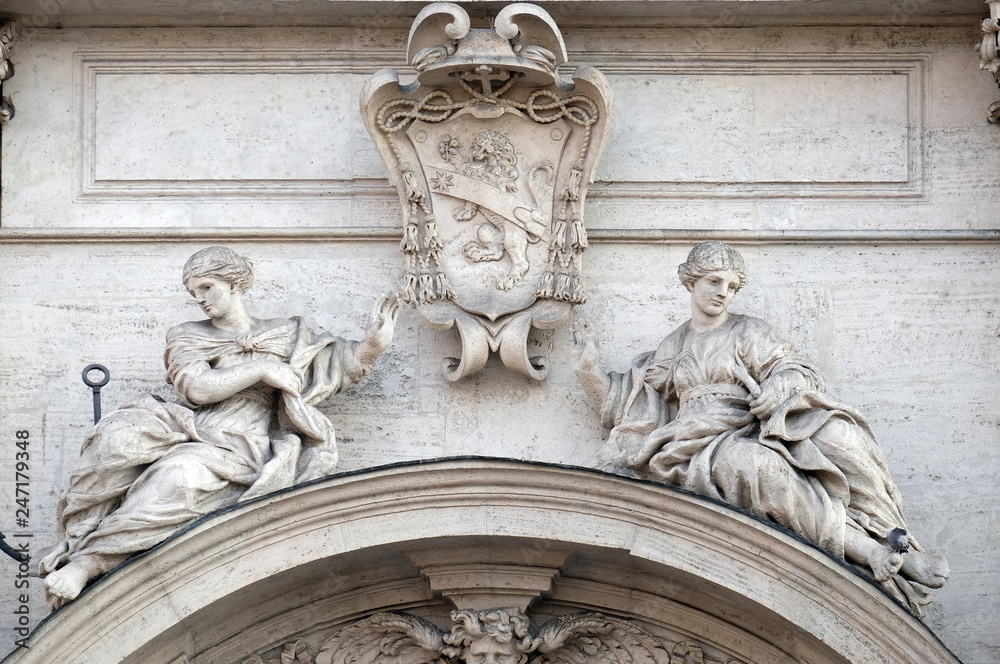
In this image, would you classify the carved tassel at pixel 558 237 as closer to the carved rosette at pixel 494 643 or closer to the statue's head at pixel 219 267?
the statue's head at pixel 219 267

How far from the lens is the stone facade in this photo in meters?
9.72

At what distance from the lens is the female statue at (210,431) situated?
353 inches

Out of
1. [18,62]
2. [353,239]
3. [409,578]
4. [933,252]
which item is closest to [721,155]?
[933,252]

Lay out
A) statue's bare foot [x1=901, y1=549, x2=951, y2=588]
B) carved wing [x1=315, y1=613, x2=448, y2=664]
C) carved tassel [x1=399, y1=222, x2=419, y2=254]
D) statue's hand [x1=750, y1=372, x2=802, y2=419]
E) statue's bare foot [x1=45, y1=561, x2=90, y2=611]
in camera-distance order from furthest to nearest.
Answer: carved tassel [x1=399, y1=222, x2=419, y2=254] → carved wing [x1=315, y1=613, x2=448, y2=664] → statue's hand [x1=750, y1=372, x2=802, y2=419] → statue's bare foot [x1=901, y1=549, x2=951, y2=588] → statue's bare foot [x1=45, y1=561, x2=90, y2=611]

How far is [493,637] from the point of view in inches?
369

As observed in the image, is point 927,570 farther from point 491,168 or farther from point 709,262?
point 491,168

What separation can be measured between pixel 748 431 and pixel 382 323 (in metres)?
1.52

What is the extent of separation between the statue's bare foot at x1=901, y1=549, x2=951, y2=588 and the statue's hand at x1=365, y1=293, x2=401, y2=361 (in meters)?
2.22

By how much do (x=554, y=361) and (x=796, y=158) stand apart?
137 centimetres

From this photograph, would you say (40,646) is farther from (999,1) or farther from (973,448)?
(999,1)

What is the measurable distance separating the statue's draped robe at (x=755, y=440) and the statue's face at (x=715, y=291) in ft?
0.31

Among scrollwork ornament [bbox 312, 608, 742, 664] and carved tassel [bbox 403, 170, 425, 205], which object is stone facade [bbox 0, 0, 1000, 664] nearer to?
scrollwork ornament [bbox 312, 608, 742, 664]

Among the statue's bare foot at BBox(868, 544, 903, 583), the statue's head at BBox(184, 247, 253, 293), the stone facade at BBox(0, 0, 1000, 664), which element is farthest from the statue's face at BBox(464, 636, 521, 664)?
the statue's head at BBox(184, 247, 253, 293)

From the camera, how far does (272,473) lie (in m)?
9.12
